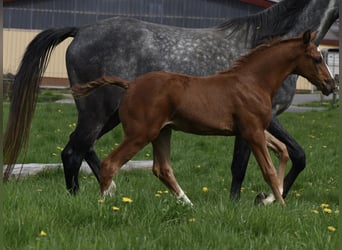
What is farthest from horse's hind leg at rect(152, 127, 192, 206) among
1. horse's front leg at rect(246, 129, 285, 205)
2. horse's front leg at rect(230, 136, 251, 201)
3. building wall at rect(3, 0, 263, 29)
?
building wall at rect(3, 0, 263, 29)

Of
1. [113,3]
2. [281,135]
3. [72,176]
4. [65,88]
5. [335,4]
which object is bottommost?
[65,88]

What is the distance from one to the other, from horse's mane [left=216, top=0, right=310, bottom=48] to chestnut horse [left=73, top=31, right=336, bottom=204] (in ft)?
3.38

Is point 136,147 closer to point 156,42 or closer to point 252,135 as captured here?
point 252,135

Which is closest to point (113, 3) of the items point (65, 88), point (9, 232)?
point (65, 88)

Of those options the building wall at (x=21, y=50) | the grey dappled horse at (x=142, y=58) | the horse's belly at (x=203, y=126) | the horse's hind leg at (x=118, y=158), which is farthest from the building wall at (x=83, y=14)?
the horse's hind leg at (x=118, y=158)

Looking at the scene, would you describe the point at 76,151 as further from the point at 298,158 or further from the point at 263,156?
the point at 298,158

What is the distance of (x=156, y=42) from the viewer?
659cm

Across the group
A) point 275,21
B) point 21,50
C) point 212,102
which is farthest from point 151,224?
point 21,50

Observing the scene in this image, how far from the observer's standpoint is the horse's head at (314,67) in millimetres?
5469

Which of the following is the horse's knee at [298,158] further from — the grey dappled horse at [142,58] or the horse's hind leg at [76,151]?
the horse's hind leg at [76,151]

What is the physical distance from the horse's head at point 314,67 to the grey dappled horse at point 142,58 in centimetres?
88

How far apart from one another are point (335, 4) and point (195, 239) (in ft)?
12.6

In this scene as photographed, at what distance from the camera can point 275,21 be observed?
6.64m

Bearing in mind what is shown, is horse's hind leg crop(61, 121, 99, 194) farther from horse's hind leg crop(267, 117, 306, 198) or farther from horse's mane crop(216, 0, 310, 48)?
horse's mane crop(216, 0, 310, 48)
